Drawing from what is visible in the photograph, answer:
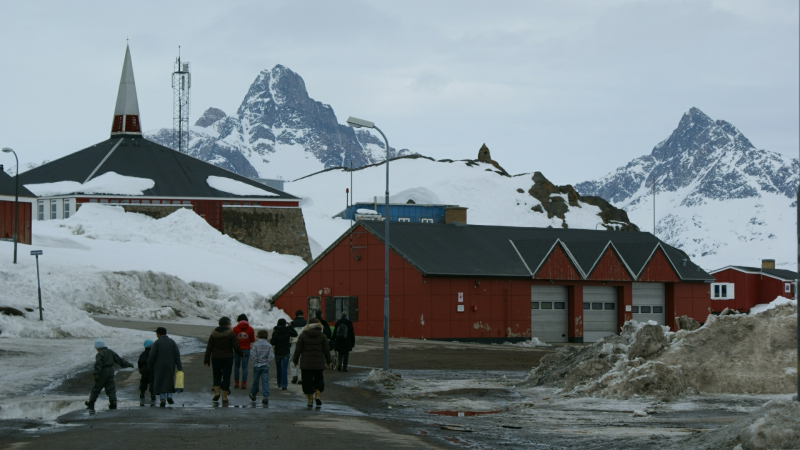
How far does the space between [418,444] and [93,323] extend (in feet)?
85.5

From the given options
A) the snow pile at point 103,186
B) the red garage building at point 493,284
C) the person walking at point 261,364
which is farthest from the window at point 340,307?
the snow pile at point 103,186

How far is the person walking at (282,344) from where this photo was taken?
22.5 meters

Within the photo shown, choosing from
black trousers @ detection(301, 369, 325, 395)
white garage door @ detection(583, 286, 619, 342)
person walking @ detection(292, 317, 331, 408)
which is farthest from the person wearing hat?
white garage door @ detection(583, 286, 619, 342)

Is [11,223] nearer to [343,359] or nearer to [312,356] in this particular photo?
[343,359]

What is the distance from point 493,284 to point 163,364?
3079cm

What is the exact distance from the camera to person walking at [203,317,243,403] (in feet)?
66.6

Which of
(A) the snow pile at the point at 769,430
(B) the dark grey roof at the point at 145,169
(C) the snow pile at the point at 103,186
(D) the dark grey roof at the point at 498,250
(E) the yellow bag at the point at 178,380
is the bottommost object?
(E) the yellow bag at the point at 178,380

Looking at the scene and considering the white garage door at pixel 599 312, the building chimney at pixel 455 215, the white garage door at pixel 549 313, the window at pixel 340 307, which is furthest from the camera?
the building chimney at pixel 455 215

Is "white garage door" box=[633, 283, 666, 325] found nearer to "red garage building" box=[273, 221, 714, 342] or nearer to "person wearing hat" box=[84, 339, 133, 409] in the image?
"red garage building" box=[273, 221, 714, 342]

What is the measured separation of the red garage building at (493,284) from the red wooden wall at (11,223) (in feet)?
57.0

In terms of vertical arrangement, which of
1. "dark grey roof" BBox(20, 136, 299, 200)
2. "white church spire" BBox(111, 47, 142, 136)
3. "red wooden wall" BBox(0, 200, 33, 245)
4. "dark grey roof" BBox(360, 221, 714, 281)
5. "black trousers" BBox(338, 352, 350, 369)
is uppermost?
"white church spire" BBox(111, 47, 142, 136)

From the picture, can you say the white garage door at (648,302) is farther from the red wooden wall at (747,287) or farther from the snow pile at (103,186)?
the snow pile at (103,186)

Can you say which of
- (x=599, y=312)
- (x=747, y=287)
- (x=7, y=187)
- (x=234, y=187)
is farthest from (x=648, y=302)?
(x=234, y=187)

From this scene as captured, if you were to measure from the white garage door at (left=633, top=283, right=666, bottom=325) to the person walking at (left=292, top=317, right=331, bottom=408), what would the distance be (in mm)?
37903
